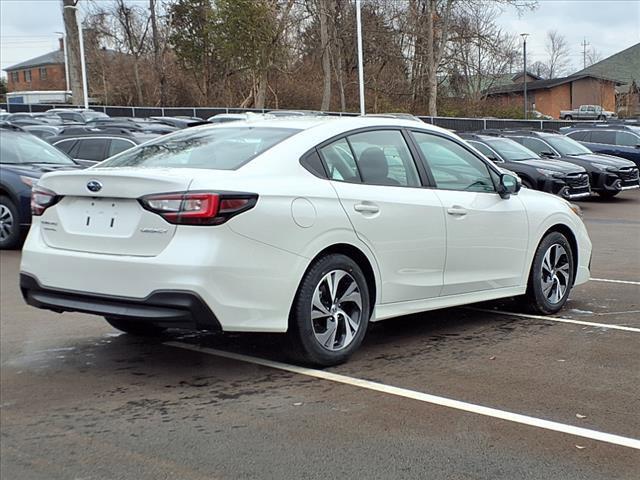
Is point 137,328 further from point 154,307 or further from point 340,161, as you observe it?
point 340,161

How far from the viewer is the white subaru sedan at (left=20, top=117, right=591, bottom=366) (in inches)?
182

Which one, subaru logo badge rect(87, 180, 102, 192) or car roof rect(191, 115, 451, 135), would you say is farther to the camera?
car roof rect(191, 115, 451, 135)

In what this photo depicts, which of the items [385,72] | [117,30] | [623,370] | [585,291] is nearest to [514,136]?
[585,291]

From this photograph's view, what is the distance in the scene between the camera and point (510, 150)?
18.2 m

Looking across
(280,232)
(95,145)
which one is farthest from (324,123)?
(95,145)

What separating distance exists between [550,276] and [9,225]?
24.4ft

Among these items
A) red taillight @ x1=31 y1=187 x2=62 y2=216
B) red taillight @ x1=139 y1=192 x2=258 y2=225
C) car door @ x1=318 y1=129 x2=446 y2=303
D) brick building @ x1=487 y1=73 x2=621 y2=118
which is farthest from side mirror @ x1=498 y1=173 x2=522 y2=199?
brick building @ x1=487 y1=73 x2=621 y2=118

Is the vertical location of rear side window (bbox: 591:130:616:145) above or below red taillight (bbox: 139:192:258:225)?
above

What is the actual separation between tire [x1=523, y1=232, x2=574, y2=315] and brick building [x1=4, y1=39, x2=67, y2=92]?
9010 cm

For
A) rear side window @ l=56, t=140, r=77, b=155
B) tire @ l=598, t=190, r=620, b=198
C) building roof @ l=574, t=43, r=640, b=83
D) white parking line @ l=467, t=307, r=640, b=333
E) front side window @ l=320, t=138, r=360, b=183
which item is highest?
building roof @ l=574, t=43, r=640, b=83

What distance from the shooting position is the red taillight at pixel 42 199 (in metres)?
5.20

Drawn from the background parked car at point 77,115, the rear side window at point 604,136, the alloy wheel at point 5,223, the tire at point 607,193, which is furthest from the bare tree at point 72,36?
the alloy wheel at point 5,223

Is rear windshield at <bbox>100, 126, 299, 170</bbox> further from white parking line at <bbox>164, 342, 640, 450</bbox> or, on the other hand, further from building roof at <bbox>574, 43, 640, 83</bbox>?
building roof at <bbox>574, 43, 640, 83</bbox>

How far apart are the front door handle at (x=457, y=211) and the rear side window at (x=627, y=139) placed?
18461mm
